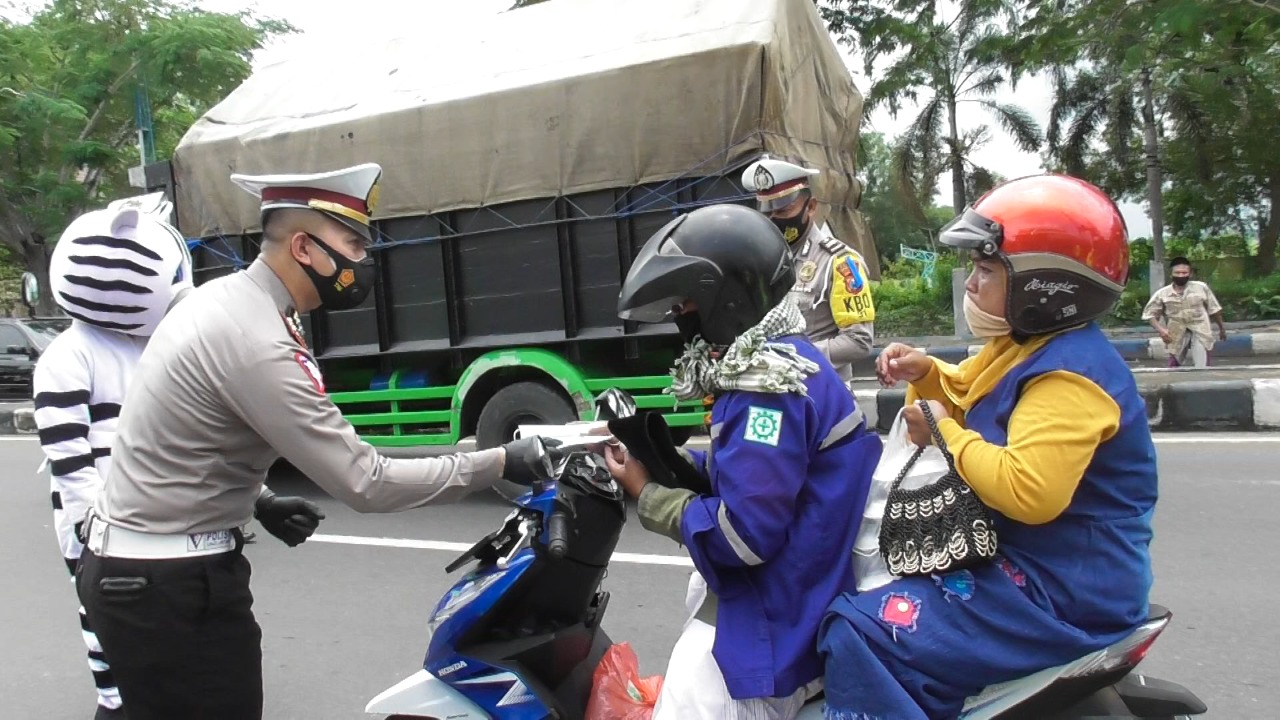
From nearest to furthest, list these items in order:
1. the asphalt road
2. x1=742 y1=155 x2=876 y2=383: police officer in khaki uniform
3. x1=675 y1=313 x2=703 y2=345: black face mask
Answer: x1=675 y1=313 x2=703 y2=345: black face mask
the asphalt road
x1=742 y1=155 x2=876 y2=383: police officer in khaki uniform

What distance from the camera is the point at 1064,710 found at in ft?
5.58

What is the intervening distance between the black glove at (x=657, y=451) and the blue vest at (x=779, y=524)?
0.14m

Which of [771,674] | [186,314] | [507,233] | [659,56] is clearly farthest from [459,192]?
[771,674]

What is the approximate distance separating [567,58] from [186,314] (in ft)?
14.3

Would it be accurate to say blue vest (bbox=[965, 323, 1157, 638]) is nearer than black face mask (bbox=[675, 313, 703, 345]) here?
Yes

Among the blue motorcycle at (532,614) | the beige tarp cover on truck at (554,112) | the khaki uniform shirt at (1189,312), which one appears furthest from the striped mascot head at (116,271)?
the khaki uniform shirt at (1189,312)

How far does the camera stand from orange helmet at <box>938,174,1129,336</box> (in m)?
1.66

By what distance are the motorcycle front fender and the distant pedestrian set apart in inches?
401

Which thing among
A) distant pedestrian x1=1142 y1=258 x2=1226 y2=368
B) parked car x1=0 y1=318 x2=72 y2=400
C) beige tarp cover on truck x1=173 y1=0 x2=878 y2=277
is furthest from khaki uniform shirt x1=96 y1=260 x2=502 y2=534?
parked car x1=0 y1=318 x2=72 y2=400

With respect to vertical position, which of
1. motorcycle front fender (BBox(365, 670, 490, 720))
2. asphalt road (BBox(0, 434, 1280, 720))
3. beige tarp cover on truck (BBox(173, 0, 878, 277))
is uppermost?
beige tarp cover on truck (BBox(173, 0, 878, 277))

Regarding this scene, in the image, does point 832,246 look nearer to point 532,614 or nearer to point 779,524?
point 532,614

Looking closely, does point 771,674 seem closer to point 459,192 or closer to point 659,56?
point 659,56

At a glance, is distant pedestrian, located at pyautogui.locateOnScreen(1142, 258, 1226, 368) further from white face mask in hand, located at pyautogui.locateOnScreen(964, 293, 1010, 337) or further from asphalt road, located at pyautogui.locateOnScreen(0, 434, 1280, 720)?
white face mask in hand, located at pyautogui.locateOnScreen(964, 293, 1010, 337)

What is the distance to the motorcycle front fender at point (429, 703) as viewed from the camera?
2.13 m
